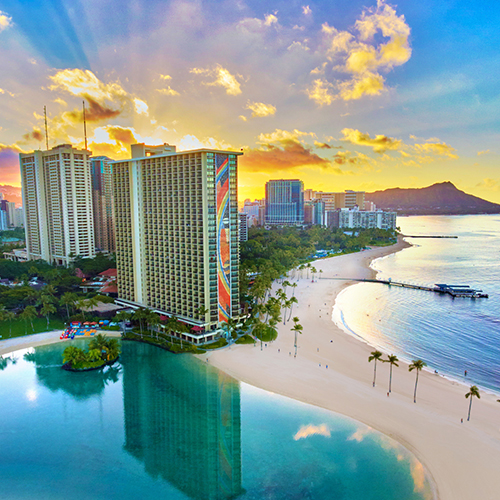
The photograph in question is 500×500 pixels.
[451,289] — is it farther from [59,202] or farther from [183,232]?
[59,202]

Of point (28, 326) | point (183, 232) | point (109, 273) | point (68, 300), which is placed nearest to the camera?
→ point (183, 232)

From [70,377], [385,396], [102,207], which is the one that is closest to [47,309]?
[70,377]

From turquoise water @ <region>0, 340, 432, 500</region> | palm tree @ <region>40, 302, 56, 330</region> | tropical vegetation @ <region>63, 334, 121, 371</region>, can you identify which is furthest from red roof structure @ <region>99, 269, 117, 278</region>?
turquoise water @ <region>0, 340, 432, 500</region>

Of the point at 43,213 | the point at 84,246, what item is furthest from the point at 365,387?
the point at 43,213

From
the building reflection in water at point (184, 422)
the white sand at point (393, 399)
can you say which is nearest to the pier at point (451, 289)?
the white sand at point (393, 399)

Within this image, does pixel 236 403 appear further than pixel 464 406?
Yes

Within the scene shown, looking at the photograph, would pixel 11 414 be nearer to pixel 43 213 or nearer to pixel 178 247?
pixel 178 247
